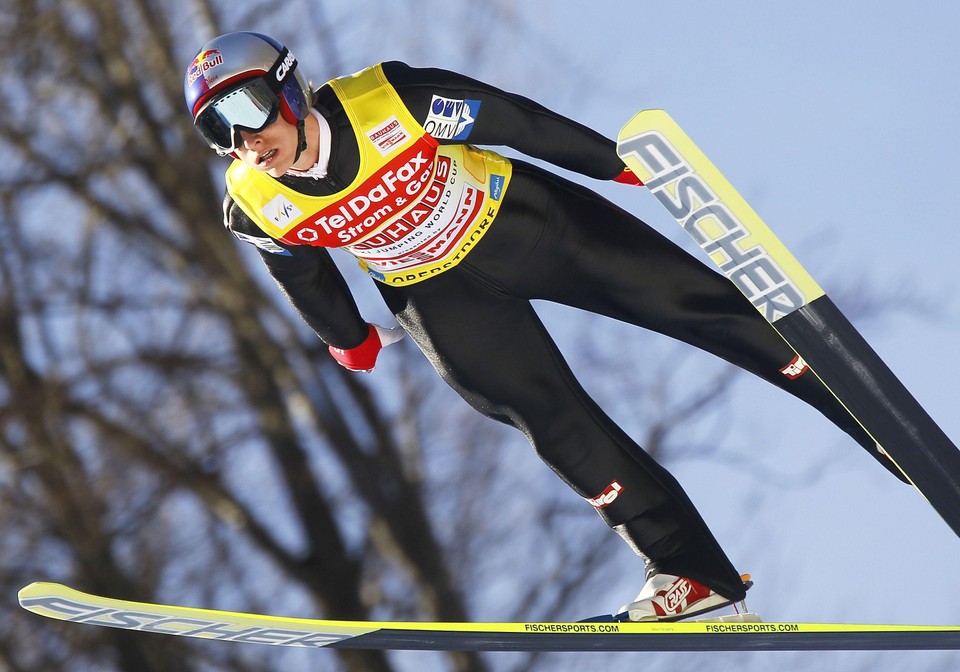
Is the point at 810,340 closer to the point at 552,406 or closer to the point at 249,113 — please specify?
the point at 552,406

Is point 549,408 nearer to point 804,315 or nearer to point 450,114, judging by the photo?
point 804,315

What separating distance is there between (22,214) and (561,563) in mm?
4355

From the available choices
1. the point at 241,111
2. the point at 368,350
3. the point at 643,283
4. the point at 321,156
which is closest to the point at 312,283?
the point at 368,350

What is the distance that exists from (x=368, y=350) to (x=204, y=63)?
912 mm

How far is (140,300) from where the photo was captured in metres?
8.63

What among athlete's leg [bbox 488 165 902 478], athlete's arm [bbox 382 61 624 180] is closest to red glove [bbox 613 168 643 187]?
athlete's arm [bbox 382 61 624 180]

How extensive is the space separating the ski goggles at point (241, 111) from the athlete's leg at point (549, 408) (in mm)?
607

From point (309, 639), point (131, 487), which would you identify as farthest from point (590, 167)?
point (131, 487)

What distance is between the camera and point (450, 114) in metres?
2.90

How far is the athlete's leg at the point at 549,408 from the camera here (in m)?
3.17

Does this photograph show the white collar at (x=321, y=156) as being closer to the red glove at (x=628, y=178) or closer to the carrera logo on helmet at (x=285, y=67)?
the carrera logo on helmet at (x=285, y=67)

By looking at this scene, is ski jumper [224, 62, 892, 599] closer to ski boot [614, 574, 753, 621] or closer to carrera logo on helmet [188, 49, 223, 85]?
ski boot [614, 574, 753, 621]

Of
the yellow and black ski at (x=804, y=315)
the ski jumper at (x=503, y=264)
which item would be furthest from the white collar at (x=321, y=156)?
the yellow and black ski at (x=804, y=315)

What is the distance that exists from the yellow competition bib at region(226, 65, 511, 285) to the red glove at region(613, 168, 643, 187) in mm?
283
